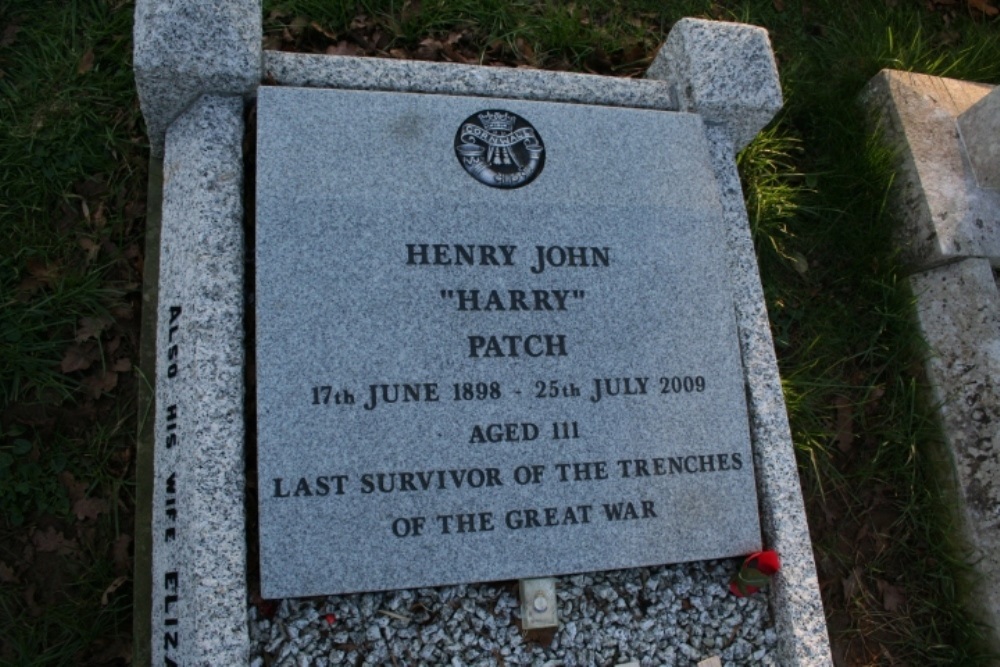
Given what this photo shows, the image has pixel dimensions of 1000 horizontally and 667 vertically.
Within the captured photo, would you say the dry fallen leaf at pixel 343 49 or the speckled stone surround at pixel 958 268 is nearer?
the speckled stone surround at pixel 958 268

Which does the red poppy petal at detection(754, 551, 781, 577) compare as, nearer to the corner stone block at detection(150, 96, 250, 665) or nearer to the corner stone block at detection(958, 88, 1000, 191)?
the corner stone block at detection(150, 96, 250, 665)

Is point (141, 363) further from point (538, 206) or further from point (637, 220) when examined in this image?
point (637, 220)

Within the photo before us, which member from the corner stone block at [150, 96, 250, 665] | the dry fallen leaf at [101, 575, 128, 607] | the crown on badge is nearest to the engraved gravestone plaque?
the crown on badge

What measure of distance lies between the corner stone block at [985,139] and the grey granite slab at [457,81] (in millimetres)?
1353

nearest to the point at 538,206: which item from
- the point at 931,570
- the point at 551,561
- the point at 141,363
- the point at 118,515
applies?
the point at 551,561

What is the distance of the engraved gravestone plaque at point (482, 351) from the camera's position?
2242 mm

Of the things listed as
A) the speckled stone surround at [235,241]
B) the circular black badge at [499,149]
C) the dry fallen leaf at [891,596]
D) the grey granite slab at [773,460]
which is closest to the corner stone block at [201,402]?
the speckled stone surround at [235,241]

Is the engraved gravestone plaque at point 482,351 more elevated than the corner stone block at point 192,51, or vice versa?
the corner stone block at point 192,51

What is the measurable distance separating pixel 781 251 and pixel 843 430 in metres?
0.79

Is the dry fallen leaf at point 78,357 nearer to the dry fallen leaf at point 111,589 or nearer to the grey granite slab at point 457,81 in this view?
the dry fallen leaf at point 111,589

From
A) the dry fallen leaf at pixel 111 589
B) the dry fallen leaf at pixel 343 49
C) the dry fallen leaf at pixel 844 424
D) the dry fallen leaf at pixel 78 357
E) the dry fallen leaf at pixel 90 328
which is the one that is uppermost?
the dry fallen leaf at pixel 343 49

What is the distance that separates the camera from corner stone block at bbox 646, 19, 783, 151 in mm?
2887

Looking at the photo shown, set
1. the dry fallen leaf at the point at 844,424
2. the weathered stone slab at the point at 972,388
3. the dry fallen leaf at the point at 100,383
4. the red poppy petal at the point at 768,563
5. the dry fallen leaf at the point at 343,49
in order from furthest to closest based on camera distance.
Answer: the dry fallen leaf at the point at 343,49 < the dry fallen leaf at the point at 844,424 < the weathered stone slab at the point at 972,388 < the dry fallen leaf at the point at 100,383 < the red poppy petal at the point at 768,563

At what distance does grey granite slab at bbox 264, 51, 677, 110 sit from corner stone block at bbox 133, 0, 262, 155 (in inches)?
5.4
